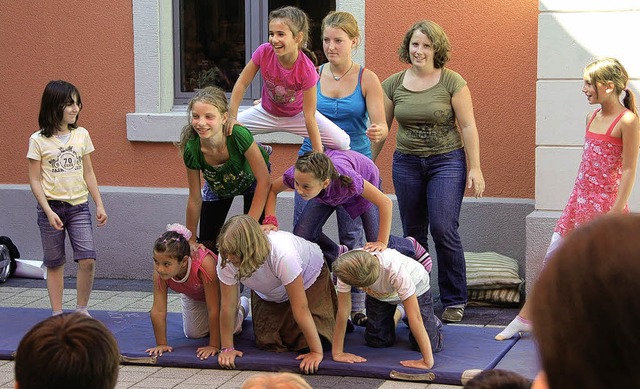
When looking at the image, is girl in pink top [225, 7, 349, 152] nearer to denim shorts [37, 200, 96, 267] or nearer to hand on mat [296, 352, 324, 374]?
hand on mat [296, 352, 324, 374]

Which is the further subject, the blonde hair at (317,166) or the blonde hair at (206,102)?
the blonde hair at (206,102)

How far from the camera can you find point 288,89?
17.9 ft

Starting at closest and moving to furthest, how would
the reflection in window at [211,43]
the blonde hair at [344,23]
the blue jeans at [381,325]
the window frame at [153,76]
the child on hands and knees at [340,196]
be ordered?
the child on hands and knees at [340,196], the blue jeans at [381,325], the blonde hair at [344,23], the window frame at [153,76], the reflection in window at [211,43]

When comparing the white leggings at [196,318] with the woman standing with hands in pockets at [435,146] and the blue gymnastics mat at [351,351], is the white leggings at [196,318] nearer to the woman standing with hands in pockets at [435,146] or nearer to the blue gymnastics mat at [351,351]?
the blue gymnastics mat at [351,351]

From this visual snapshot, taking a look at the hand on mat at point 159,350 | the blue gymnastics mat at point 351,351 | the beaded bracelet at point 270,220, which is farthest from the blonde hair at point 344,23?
the hand on mat at point 159,350

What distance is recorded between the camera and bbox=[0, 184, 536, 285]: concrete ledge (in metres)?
7.08

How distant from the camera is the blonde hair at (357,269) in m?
4.94

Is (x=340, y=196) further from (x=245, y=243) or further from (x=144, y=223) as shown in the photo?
(x=144, y=223)

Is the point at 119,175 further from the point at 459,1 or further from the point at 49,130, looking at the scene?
the point at 459,1

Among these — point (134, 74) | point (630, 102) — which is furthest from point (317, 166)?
point (134, 74)

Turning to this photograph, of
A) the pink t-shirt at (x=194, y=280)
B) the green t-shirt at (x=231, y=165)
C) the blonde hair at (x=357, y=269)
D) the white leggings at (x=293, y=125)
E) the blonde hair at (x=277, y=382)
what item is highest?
the white leggings at (x=293, y=125)

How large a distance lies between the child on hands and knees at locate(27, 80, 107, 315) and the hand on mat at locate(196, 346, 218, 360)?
102 cm

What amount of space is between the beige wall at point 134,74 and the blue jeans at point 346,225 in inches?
60.9

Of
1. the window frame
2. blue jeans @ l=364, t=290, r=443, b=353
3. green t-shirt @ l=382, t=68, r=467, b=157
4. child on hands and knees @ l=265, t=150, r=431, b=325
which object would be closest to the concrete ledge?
the window frame
